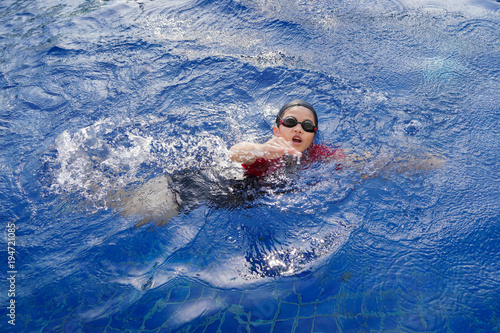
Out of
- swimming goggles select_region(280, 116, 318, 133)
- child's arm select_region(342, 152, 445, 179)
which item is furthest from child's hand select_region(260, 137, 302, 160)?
child's arm select_region(342, 152, 445, 179)

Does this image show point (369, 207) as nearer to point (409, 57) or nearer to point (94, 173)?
point (94, 173)

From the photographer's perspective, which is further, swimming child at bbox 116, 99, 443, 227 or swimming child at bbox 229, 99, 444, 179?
swimming child at bbox 229, 99, 444, 179

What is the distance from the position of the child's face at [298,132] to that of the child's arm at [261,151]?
83 mm

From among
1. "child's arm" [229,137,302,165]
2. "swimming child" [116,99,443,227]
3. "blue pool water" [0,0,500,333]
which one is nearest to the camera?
"blue pool water" [0,0,500,333]

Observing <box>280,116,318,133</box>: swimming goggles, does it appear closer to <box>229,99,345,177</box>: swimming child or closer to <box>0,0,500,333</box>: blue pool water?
<box>229,99,345,177</box>: swimming child

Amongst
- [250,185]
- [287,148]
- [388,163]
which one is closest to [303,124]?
[287,148]

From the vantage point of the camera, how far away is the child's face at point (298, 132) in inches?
154

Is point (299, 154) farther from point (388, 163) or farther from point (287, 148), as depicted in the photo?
point (388, 163)

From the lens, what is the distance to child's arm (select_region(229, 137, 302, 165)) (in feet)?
12.2

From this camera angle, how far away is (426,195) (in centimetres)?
360

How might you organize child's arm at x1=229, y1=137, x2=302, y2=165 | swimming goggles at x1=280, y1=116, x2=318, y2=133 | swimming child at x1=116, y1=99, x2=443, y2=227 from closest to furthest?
swimming child at x1=116, y1=99, x2=443, y2=227
child's arm at x1=229, y1=137, x2=302, y2=165
swimming goggles at x1=280, y1=116, x2=318, y2=133

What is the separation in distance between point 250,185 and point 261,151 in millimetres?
392

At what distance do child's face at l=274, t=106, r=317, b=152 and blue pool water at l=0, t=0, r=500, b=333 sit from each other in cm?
35

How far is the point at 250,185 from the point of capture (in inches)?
147
